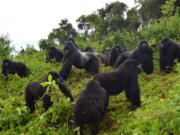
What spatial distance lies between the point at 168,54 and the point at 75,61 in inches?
130

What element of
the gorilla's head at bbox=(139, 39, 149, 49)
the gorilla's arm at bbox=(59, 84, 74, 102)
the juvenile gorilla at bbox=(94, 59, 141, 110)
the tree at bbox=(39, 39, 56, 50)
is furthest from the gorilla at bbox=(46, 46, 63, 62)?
the juvenile gorilla at bbox=(94, 59, 141, 110)

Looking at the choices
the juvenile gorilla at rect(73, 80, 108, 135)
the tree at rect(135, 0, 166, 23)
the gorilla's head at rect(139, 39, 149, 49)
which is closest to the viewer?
the juvenile gorilla at rect(73, 80, 108, 135)

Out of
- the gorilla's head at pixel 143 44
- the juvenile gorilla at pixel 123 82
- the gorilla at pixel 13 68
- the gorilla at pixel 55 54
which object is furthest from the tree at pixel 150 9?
the juvenile gorilla at pixel 123 82

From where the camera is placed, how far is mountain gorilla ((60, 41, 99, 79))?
1067 cm

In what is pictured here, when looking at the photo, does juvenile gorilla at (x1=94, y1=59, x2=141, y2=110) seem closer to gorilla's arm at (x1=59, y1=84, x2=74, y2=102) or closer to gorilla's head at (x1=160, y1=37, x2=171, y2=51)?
gorilla's arm at (x1=59, y1=84, x2=74, y2=102)

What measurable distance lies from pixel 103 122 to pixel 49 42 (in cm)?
1297

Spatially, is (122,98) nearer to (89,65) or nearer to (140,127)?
(140,127)

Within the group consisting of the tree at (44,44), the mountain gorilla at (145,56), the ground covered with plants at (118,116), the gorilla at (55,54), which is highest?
the tree at (44,44)

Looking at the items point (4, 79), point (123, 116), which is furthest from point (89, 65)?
point (123, 116)

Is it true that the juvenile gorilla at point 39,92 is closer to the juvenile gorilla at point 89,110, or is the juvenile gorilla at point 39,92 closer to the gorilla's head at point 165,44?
the juvenile gorilla at point 89,110

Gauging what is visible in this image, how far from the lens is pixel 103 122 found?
20.0 feet

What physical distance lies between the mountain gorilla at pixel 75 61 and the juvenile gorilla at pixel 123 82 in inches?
155

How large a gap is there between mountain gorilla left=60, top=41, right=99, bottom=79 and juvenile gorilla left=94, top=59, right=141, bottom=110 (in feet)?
13.0

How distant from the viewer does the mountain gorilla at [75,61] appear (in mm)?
10672
